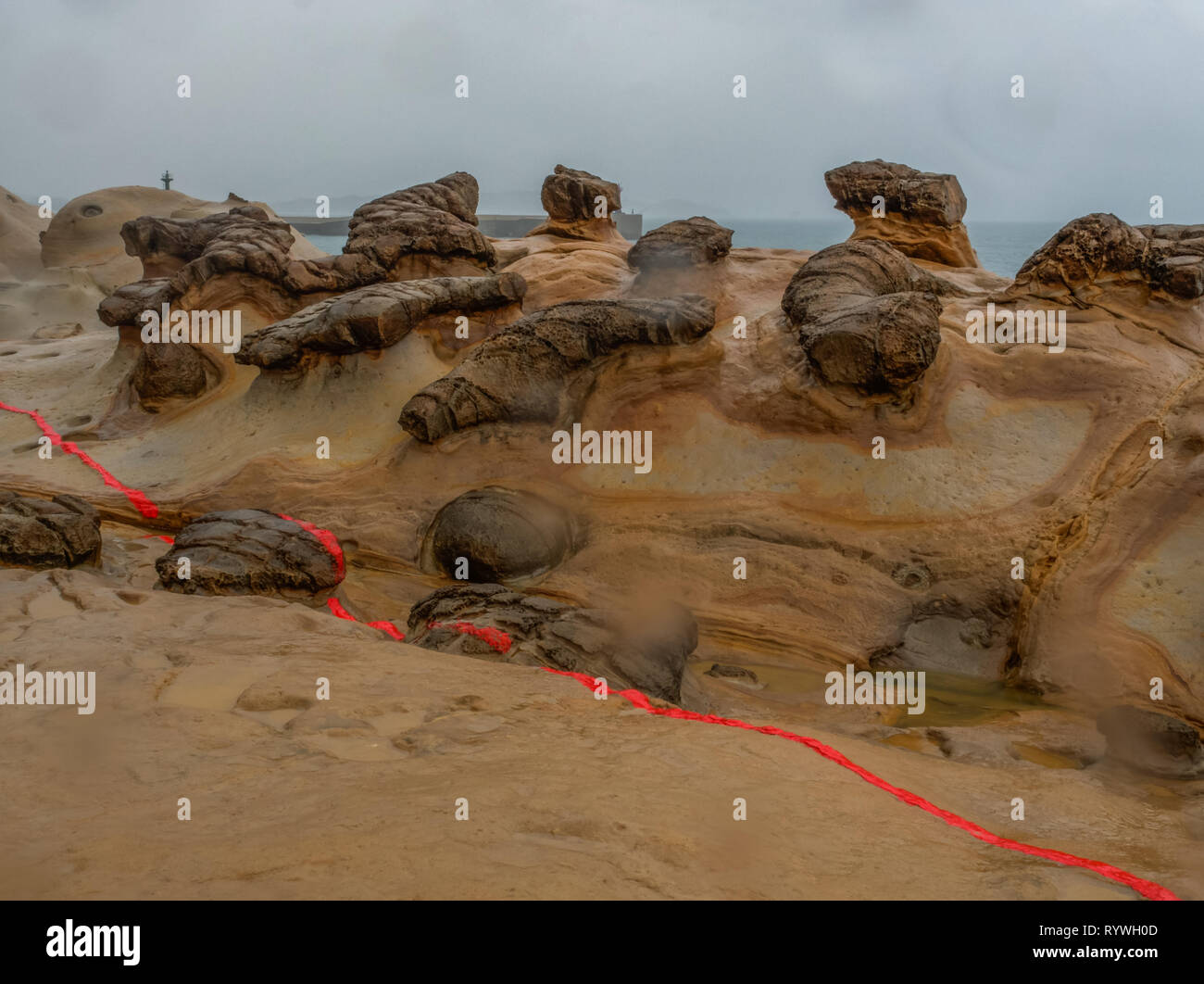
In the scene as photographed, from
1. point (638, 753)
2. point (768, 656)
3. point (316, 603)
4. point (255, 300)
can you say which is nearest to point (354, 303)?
point (255, 300)

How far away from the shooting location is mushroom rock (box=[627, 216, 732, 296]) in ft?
24.6

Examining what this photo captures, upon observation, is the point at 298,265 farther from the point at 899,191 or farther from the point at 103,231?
the point at 103,231

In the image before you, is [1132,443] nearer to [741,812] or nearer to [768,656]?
[768,656]

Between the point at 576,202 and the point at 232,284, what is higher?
the point at 576,202

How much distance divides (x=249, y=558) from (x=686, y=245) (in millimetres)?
3948

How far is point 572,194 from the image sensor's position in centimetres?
972

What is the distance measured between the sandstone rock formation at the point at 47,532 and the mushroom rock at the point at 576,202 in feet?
18.3

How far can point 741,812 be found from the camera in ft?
8.20

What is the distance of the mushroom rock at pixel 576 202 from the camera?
971 cm

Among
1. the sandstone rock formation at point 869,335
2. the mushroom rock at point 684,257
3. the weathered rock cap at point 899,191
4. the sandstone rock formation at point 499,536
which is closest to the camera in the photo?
the sandstone rock formation at point 869,335

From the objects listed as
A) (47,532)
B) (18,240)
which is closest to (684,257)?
(47,532)

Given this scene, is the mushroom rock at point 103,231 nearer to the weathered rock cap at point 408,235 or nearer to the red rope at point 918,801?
the weathered rock cap at point 408,235

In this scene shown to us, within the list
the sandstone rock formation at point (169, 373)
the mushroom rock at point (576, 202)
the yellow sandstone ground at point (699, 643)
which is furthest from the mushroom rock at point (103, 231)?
the sandstone rock formation at point (169, 373)

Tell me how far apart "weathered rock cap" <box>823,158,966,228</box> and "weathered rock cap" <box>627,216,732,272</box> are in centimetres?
182
